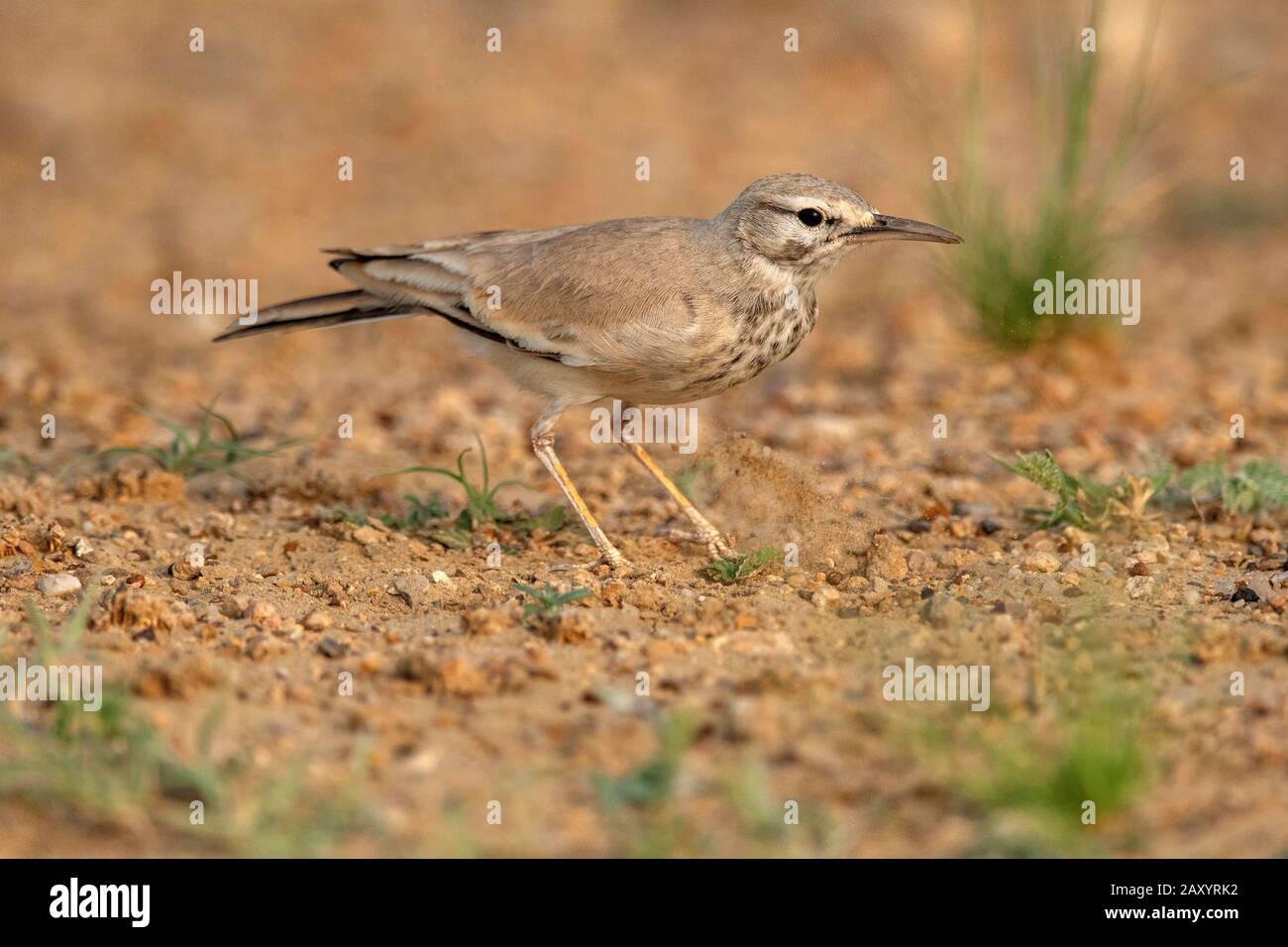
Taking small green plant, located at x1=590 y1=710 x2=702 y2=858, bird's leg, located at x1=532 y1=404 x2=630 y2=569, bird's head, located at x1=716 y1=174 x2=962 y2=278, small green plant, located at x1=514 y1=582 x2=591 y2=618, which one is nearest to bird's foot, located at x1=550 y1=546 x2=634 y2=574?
bird's leg, located at x1=532 y1=404 x2=630 y2=569

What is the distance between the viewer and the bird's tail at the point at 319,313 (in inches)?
237

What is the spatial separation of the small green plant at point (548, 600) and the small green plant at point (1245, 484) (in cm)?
256

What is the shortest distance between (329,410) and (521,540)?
2.21 metres

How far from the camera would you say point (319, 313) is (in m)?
6.05

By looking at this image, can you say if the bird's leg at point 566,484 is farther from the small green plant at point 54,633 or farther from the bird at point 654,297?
the small green plant at point 54,633

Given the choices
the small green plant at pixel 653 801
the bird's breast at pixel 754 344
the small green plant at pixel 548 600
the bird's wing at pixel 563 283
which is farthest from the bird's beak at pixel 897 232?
the small green plant at pixel 653 801

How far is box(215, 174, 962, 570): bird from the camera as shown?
5359 millimetres

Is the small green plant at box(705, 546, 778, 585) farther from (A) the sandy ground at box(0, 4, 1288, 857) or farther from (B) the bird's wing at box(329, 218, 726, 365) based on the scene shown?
(B) the bird's wing at box(329, 218, 726, 365)

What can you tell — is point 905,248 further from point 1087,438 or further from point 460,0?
point 460,0

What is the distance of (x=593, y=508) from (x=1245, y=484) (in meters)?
2.69

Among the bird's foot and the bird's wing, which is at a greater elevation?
the bird's wing

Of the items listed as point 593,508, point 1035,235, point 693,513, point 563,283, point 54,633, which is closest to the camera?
point 54,633

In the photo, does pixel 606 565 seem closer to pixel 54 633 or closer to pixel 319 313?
pixel 319 313

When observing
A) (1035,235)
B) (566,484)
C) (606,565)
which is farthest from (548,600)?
(1035,235)
